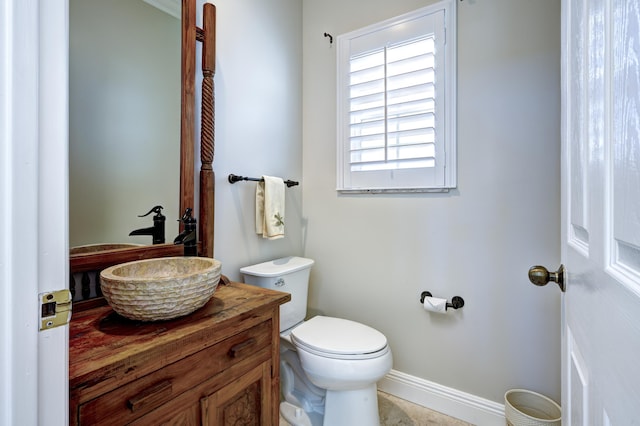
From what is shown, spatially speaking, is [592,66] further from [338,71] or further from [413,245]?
[338,71]

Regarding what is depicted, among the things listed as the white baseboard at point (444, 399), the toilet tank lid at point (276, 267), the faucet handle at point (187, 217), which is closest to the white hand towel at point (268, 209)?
the toilet tank lid at point (276, 267)

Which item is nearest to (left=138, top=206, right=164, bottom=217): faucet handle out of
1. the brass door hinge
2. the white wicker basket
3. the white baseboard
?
the brass door hinge

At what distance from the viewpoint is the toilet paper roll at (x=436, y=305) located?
1.57 m

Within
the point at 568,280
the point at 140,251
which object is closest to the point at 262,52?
the point at 140,251

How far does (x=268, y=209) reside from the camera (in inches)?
66.6

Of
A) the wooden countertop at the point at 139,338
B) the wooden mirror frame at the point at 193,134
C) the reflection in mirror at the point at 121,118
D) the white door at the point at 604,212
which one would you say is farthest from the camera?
the wooden mirror frame at the point at 193,134

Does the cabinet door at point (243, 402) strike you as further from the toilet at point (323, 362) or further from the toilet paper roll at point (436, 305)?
the toilet paper roll at point (436, 305)

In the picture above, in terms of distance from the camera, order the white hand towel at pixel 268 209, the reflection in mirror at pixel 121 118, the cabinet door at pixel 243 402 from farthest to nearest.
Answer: the white hand towel at pixel 268 209 < the reflection in mirror at pixel 121 118 < the cabinet door at pixel 243 402

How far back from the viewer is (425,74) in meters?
1.64

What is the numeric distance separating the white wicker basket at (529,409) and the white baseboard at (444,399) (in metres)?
0.11

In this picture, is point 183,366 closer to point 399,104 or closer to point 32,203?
point 32,203

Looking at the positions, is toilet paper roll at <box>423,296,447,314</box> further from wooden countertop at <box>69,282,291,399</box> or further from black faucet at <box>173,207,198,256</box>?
black faucet at <box>173,207,198,256</box>

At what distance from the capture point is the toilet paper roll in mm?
1571

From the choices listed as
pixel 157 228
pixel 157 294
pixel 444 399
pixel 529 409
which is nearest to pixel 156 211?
pixel 157 228
